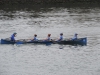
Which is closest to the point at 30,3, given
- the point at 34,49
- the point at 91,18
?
the point at 91,18

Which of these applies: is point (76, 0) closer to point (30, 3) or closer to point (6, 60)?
point (30, 3)

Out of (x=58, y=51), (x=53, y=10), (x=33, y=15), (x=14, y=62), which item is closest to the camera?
(x=14, y=62)

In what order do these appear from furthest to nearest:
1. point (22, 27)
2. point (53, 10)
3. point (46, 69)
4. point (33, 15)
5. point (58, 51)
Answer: point (53, 10), point (33, 15), point (22, 27), point (58, 51), point (46, 69)

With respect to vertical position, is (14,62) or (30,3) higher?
(30,3)

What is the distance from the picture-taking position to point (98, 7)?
313 ft

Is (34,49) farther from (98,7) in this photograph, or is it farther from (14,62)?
(98,7)

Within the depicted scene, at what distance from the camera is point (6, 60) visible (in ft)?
138

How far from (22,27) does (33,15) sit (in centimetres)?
1653

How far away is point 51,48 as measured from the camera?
4850cm

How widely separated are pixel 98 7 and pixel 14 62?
58.6m

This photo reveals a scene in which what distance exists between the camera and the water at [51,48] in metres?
38.3

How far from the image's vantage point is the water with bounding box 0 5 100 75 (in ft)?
126

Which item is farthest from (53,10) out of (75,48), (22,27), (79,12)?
(75,48)

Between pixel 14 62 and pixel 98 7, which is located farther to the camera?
pixel 98 7
